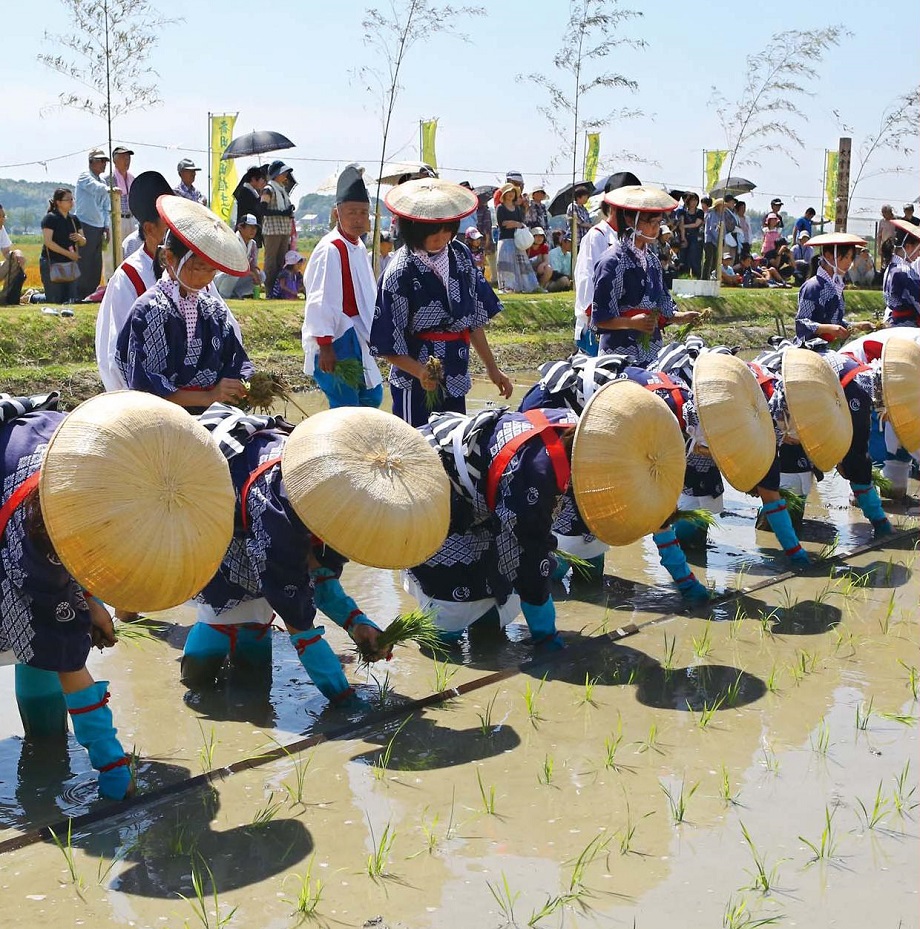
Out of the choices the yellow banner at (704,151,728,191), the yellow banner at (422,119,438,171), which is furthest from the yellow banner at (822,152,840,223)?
the yellow banner at (422,119,438,171)

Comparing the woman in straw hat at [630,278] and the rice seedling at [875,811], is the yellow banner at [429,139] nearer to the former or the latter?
the woman in straw hat at [630,278]

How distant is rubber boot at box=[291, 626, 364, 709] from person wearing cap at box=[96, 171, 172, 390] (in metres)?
1.51

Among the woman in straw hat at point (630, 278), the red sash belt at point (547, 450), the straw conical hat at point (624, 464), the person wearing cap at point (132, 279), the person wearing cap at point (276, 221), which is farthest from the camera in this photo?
the person wearing cap at point (276, 221)

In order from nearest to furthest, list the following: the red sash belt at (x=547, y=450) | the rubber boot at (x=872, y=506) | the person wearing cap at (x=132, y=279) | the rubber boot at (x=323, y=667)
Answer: the rubber boot at (x=323, y=667)
the red sash belt at (x=547, y=450)
the person wearing cap at (x=132, y=279)
the rubber boot at (x=872, y=506)

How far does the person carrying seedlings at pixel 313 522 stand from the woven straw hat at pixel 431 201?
5.63ft

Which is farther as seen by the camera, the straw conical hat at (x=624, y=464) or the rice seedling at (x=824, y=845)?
the straw conical hat at (x=624, y=464)

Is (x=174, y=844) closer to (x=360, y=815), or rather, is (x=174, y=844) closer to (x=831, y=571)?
(x=360, y=815)

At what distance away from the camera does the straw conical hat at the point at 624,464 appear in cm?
485

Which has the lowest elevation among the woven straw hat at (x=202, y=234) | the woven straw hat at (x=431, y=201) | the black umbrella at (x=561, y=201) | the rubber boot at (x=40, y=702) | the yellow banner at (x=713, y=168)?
the rubber boot at (x=40, y=702)

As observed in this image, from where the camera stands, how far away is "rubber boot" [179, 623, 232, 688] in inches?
192

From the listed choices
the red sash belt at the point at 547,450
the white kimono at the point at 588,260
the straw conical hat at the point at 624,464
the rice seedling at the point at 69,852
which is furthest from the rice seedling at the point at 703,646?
the white kimono at the point at 588,260

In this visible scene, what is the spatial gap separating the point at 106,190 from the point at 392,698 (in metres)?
9.97

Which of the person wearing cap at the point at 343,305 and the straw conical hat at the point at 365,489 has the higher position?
the person wearing cap at the point at 343,305

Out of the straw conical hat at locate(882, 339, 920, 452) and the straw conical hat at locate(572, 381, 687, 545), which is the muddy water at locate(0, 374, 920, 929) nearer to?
the straw conical hat at locate(572, 381, 687, 545)
